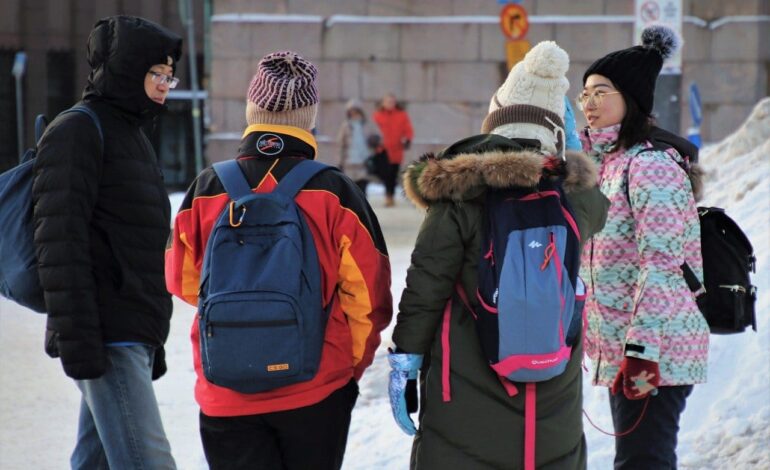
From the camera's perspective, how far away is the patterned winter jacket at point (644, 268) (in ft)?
12.7

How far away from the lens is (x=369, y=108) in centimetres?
1856

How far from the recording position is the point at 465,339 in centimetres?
338

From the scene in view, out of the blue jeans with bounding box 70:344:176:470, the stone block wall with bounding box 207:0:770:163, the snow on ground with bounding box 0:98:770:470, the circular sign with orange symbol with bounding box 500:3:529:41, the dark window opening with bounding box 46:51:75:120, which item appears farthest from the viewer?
the dark window opening with bounding box 46:51:75:120

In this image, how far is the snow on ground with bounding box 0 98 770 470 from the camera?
5180 mm

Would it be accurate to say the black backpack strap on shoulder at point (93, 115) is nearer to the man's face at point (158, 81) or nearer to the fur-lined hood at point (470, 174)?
the man's face at point (158, 81)

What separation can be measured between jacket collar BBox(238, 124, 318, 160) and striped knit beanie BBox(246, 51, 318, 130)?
0.08ft

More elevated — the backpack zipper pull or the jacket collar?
the jacket collar

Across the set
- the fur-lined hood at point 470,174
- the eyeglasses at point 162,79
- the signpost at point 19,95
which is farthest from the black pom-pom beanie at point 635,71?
the signpost at point 19,95

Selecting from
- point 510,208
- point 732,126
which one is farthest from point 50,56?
point 510,208

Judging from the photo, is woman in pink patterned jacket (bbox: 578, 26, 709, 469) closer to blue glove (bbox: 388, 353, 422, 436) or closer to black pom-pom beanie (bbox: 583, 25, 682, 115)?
black pom-pom beanie (bbox: 583, 25, 682, 115)

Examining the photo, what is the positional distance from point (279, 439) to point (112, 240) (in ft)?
2.76

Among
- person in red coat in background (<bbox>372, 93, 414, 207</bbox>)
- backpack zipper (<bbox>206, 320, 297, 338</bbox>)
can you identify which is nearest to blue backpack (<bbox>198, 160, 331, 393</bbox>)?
backpack zipper (<bbox>206, 320, 297, 338</bbox>)

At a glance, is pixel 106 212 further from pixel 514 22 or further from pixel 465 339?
pixel 514 22

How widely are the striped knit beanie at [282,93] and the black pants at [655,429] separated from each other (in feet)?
4.51
